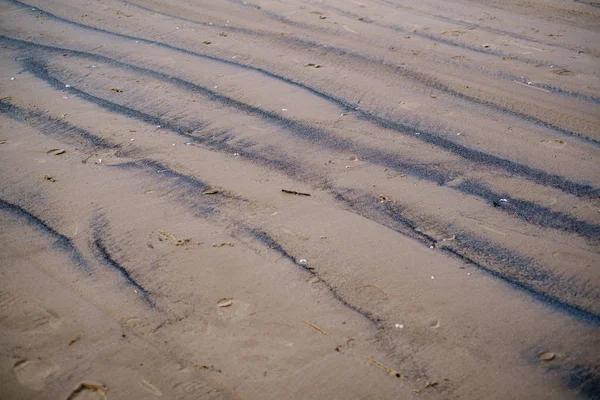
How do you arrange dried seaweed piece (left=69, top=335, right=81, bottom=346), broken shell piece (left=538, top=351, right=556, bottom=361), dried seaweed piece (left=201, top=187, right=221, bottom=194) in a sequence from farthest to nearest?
dried seaweed piece (left=201, top=187, right=221, bottom=194)
dried seaweed piece (left=69, top=335, right=81, bottom=346)
broken shell piece (left=538, top=351, right=556, bottom=361)

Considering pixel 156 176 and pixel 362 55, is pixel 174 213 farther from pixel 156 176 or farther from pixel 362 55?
pixel 362 55

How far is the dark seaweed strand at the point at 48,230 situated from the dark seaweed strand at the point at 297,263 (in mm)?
779

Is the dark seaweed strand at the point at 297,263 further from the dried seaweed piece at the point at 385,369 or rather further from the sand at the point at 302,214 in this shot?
the dried seaweed piece at the point at 385,369

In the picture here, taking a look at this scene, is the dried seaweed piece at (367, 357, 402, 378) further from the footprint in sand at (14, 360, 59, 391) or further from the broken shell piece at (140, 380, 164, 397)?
the footprint in sand at (14, 360, 59, 391)

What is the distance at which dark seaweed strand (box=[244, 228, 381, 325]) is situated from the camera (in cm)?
249

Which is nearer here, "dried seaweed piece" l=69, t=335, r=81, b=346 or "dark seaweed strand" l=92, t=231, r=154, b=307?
"dried seaweed piece" l=69, t=335, r=81, b=346

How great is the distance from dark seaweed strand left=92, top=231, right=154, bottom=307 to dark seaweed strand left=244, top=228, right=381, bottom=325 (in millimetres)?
588

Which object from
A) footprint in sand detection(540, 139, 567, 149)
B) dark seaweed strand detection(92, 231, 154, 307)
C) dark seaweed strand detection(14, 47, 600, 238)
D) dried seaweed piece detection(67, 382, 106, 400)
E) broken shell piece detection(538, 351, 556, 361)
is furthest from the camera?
footprint in sand detection(540, 139, 567, 149)

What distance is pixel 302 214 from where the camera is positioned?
10.2 feet

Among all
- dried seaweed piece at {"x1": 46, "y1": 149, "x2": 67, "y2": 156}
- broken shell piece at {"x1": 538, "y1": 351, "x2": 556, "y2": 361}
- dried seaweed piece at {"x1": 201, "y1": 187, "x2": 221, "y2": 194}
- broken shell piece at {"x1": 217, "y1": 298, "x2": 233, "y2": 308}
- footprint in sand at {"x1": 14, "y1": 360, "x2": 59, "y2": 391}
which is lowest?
footprint in sand at {"x1": 14, "y1": 360, "x2": 59, "y2": 391}

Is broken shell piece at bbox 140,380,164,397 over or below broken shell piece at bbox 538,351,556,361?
below

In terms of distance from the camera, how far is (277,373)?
224cm

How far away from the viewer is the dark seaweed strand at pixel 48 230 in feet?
9.28

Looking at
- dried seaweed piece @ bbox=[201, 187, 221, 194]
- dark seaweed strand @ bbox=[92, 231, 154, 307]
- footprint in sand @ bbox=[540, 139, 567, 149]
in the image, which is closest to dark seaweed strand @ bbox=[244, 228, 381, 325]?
dried seaweed piece @ bbox=[201, 187, 221, 194]
